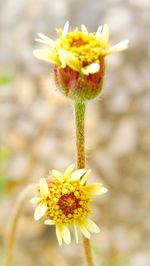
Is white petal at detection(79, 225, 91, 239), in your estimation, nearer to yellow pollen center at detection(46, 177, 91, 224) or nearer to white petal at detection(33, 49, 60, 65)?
yellow pollen center at detection(46, 177, 91, 224)

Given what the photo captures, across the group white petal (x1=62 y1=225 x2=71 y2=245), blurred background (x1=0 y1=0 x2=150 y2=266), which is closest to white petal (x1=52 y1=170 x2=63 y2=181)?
white petal (x1=62 y1=225 x2=71 y2=245)

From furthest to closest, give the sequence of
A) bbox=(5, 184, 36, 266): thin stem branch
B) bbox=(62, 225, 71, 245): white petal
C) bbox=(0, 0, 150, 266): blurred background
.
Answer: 1. bbox=(0, 0, 150, 266): blurred background
2. bbox=(5, 184, 36, 266): thin stem branch
3. bbox=(62, 225, 71, 245): white petal

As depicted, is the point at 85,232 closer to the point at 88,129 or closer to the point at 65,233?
the point at 65,233

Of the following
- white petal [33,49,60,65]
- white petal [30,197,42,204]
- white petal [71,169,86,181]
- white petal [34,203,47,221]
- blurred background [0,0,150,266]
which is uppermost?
blurred background [0,0,150,266]

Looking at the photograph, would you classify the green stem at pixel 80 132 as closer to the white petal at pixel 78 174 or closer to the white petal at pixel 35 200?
the white petal at pixel 78 174

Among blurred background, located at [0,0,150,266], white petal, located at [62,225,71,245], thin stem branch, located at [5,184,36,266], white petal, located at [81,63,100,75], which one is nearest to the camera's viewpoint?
white petal, located at [81,63,100,75]

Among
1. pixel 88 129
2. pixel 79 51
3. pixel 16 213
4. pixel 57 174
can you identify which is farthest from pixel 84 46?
pixel 88 129
